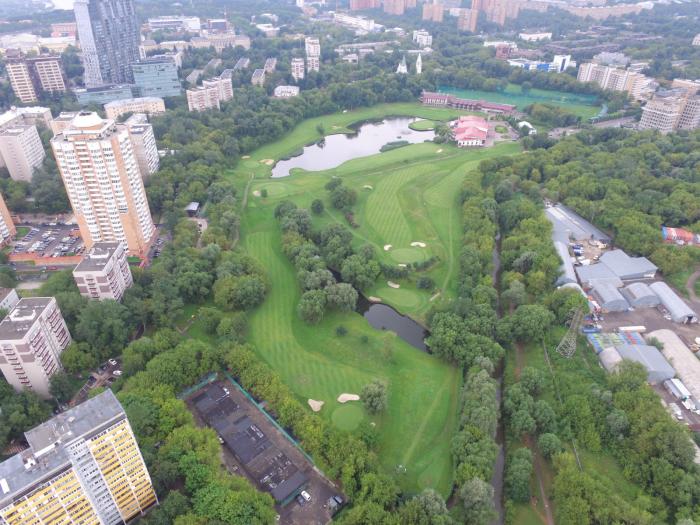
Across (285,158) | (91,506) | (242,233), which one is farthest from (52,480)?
(285,158)

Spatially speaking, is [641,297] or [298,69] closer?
[641,297]

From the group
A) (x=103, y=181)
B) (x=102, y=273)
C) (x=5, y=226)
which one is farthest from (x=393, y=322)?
(x=5, y=226)

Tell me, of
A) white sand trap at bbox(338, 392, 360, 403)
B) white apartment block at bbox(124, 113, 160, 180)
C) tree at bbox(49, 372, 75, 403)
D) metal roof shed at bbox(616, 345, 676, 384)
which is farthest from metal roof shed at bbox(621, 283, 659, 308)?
white apartment block at bbox(124, 113, 160, 180)

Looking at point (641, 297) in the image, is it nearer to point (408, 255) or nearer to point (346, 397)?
point (408, 255)

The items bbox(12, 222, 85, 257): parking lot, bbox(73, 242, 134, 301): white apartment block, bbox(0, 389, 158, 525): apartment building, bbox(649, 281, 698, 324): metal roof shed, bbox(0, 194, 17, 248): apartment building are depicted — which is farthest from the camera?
bbox(0, 194, 17, 248): apartment building

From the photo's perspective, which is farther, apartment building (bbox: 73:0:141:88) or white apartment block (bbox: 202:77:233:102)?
apartment building (bbox: 73:0:141:88)

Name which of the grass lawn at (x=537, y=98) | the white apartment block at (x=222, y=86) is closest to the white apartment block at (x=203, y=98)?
the white apartment block at (x=222, y=86)

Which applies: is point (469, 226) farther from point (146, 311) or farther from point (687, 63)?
point (687, 63)

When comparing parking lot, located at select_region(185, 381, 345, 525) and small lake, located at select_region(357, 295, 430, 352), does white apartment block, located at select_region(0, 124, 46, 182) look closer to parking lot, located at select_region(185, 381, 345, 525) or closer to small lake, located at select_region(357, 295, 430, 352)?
parking lot, located at select_region(185, 381, 345, 525)
